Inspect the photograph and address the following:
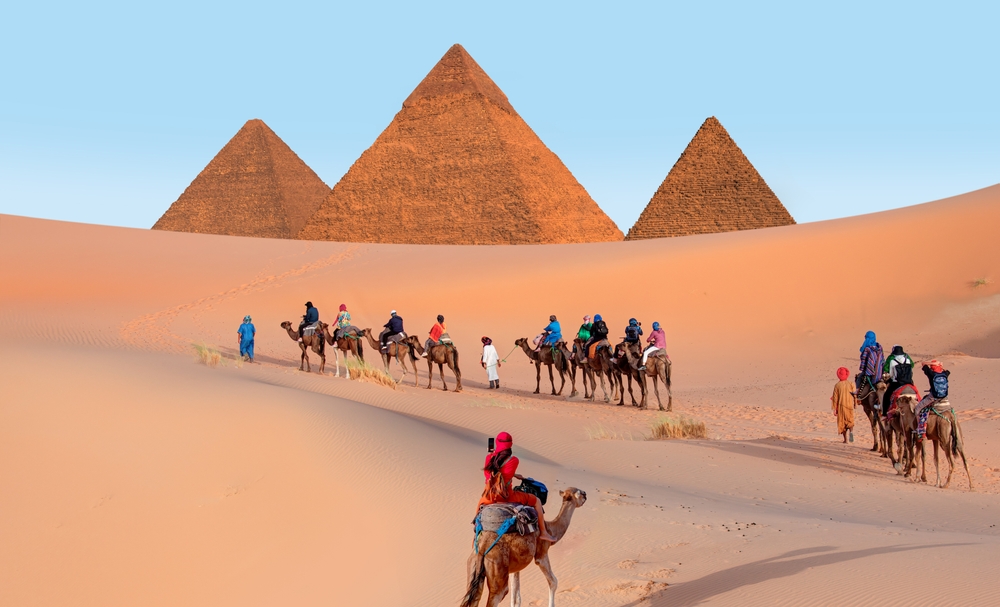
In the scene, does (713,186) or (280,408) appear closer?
(280,408)

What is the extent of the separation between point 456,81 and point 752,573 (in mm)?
99008

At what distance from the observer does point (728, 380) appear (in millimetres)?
21656

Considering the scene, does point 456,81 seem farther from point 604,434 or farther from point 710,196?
point 604,434

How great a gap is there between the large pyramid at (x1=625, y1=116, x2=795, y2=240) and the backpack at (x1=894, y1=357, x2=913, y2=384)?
68671mm

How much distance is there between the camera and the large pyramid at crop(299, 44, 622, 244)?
92.4m

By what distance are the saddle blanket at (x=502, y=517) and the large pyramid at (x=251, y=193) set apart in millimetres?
106343

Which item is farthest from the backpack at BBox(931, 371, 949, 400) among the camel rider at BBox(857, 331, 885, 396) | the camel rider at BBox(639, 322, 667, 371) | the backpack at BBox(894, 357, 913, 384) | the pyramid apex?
the pyramid apex

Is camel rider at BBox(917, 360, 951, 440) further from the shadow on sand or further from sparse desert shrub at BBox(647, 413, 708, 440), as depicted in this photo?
the shadow on sand

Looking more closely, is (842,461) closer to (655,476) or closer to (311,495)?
(655,476)

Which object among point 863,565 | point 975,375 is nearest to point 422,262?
point 975,375

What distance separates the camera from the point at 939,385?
1012cm

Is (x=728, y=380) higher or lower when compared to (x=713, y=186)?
lower

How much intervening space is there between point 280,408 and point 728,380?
13.6 m

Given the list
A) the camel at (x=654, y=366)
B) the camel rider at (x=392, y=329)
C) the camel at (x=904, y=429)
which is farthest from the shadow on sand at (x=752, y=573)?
the camel rider at (x=392, y=329)
